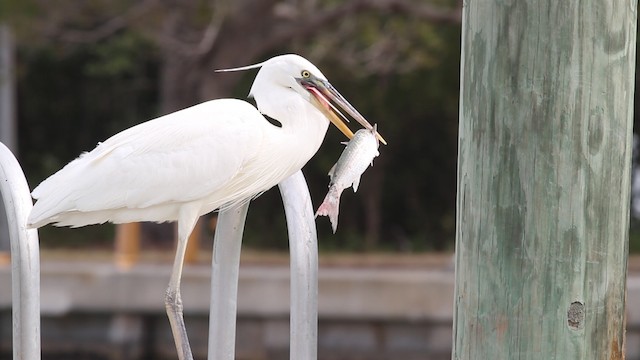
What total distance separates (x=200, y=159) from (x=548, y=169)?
1.18 m

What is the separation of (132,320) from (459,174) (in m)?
7.05

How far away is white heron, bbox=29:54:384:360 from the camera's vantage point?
9.32ft

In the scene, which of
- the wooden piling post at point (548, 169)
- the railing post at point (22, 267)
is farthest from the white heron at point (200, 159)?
the wooden piling post at point (548, 169)

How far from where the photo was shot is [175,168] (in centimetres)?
296

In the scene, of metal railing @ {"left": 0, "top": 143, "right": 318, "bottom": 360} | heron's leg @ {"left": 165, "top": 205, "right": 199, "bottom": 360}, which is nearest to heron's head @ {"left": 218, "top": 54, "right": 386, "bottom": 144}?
metal railing @ {"left": 0, "top": 143, "right": 318, "bottom": 360}

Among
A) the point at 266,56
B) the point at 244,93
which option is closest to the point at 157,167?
the point at 266,56

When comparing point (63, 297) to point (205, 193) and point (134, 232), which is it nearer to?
point (134, 232)

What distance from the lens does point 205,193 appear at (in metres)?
2.92

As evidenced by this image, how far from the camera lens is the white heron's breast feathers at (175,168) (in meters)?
2.84

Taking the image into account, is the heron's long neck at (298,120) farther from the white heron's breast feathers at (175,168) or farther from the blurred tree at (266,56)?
the blurred tree at (266,56)

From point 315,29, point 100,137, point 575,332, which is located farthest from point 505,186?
point 100,137

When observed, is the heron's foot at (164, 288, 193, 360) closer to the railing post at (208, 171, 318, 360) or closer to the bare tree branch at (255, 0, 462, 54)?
the railing post at (208, 171, 318, 360)

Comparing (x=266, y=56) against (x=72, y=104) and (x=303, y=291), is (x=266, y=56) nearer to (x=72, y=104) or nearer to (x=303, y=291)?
(x=72, y=104)

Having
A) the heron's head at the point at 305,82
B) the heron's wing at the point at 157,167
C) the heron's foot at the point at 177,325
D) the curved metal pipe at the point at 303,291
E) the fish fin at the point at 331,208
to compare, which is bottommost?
the heron's foot at the point at 177,325
